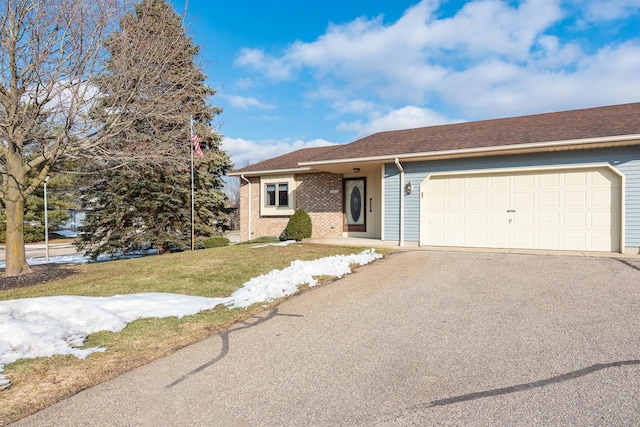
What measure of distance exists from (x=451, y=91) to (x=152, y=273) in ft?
59.1

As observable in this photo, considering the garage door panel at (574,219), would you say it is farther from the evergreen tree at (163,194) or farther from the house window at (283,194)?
the evergreen tree at (163,194)

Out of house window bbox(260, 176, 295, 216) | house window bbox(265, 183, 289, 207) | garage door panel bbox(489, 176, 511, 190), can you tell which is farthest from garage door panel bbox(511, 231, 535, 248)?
house window bbox(265, 183, 289, 207)

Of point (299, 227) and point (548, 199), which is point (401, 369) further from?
point (299, 227)

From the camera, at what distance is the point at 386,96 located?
21844 mm

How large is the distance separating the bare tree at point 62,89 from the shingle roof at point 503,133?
21.2ft

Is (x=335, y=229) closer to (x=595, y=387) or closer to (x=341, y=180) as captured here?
(x=341, y=180)

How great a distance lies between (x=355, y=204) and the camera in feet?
50.0

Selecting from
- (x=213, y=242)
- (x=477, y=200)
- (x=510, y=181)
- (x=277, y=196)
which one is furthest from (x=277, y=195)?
(x=510, y=181)

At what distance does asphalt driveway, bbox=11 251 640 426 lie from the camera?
8.66 ft

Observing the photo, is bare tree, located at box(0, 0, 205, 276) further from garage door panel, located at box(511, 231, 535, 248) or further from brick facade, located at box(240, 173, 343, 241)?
garage door panel, located at box(511, 231, 535, 248)

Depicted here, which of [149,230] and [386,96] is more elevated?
[386,96]

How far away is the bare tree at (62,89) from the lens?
7.53 metres

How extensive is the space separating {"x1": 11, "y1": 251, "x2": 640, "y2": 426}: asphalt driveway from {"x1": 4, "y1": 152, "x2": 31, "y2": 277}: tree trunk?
664cm

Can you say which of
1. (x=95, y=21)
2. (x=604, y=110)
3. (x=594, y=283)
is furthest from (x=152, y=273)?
(x=604, y=110)
